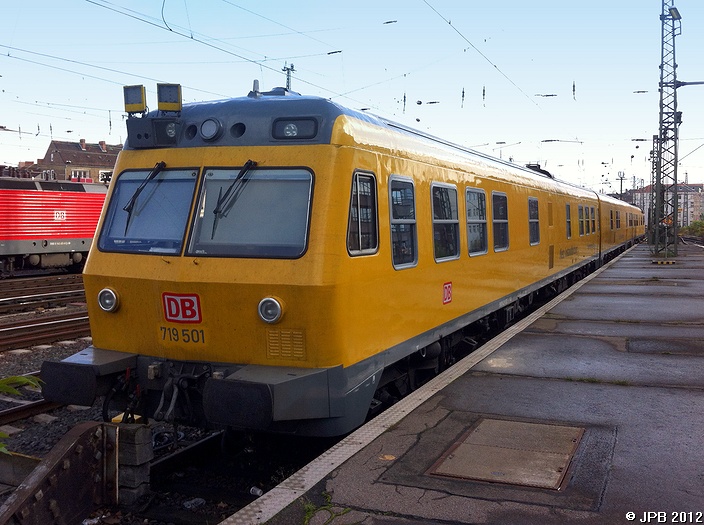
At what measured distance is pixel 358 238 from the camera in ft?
18.2

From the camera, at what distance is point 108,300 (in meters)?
5.75

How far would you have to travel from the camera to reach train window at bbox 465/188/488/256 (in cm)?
841

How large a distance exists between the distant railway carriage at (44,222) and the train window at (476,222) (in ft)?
61.2

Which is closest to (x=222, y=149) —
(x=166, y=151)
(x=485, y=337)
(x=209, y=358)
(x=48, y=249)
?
(x=166, y=151)

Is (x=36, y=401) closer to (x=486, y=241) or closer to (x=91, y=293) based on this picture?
(x=91, y=293)

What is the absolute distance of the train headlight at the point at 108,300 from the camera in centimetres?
570

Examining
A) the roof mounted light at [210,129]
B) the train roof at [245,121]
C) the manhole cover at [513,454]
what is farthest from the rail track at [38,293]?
the manhole cover at [513,454]

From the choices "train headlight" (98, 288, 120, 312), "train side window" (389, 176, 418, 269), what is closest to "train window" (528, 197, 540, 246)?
"train side window" (389, 176, 418, 269)

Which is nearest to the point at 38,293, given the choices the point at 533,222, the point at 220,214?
the point at 533,222

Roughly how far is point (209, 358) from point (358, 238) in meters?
1.49

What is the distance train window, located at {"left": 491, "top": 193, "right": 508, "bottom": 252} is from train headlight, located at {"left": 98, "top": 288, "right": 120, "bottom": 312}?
214 inches

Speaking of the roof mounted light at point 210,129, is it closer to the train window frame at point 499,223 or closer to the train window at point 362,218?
the train window at point 362,218

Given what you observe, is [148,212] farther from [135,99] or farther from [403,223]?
[403,223]

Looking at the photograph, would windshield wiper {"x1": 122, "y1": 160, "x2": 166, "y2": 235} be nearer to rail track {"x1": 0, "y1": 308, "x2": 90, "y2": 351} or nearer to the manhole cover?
the manhole cover
